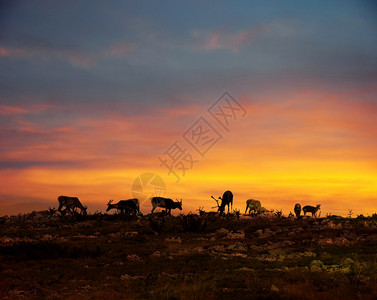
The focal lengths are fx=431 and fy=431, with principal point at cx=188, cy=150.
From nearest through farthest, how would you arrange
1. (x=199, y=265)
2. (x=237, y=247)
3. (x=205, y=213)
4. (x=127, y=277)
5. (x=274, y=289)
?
(x=274, y=289) < (x=127, y=277) < (x=199, y=265) < (x=237, y=247) < (x=205, y=213)

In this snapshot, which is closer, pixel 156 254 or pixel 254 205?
pixel 156 254

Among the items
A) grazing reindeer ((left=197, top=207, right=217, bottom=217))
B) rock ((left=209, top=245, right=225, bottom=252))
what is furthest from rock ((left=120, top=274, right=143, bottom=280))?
grazing reindeer ((left=197, top=207, right=217, bottom=217))

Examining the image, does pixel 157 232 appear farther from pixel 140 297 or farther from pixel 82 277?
pixel 140 297

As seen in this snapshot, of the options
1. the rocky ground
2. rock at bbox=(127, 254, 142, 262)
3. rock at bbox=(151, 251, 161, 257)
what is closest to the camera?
the rocky ground

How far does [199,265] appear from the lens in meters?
17.4

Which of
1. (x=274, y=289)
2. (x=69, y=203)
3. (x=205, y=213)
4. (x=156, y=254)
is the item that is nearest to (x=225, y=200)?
(x=205, y=213)

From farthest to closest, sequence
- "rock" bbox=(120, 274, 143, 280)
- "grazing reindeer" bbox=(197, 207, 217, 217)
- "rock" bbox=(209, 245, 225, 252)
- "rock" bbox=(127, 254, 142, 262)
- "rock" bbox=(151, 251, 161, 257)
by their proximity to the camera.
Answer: "grazing reindeer" bbox=(197, 207, 217, 217)
"rock" bbox=(209, 245, 225, 252)
"rock" bbox=(151, 251, 161, 257)
"rock" bbox=(127, 254, 142, 262)
"rock" bbox=(120, 274, 143, 280)

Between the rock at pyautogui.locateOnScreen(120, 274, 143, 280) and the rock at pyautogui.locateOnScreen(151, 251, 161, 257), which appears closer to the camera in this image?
Answer: the rock at pyautogui.locateOnScreen(120, 274, 143, 280)

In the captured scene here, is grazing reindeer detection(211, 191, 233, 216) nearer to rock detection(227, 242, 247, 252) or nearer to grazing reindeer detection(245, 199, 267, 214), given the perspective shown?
grazing reindeer detection(245, 199, 267, 214)

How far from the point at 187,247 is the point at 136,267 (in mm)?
5392

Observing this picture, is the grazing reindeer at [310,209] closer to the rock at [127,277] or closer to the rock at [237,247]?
the rock at [237,247]

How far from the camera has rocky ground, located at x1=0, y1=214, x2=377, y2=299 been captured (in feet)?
41.8

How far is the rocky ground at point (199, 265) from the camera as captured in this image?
41.8 ft

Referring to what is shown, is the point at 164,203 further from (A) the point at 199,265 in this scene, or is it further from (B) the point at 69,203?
(A) the point at 199,265
